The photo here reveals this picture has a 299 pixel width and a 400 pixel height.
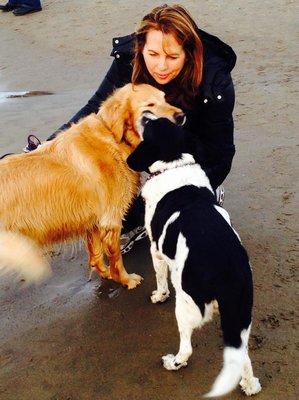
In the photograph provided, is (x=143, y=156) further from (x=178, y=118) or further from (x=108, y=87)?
(x=108, y=87)

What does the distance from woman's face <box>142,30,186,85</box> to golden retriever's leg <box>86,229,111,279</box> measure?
3.53 ft

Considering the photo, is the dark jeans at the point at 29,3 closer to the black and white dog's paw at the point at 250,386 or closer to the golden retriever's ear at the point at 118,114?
the golden retriever's ear at the point at 118,114

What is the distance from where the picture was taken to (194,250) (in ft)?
6.77

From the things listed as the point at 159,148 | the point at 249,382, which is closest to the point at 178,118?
the point at 159,148

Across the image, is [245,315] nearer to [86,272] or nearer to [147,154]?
[147,154]

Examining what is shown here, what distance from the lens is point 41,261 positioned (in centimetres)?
301

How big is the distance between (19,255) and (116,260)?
66 cm

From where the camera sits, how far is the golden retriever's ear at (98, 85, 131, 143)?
9.27 feet

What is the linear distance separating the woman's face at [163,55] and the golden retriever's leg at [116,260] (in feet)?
3.34

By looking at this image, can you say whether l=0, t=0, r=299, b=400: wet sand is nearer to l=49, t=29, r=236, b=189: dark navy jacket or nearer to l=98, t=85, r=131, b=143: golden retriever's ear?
l=49, t=29, r=236, b=189: dark navy jacket

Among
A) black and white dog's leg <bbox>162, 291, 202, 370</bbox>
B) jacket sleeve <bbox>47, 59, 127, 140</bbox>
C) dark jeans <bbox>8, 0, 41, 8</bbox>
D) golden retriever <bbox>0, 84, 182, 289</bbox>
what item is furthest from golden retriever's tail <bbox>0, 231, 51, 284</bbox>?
dark jeans <bbox>8, 0, 41, 8</bbox>

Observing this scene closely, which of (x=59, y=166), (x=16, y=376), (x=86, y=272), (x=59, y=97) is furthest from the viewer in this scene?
(x=59, y=97)

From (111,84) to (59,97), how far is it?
122 inches

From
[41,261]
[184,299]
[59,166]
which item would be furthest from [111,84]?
[184,299]
